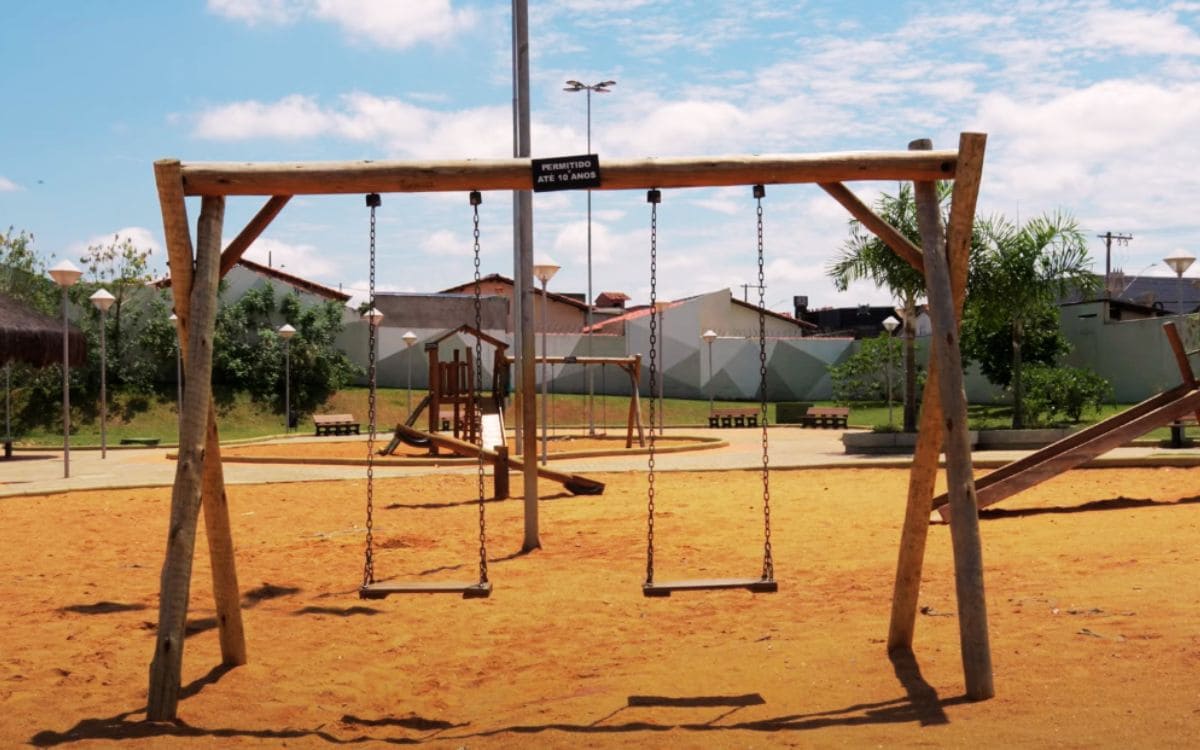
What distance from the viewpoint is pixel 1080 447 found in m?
10.5

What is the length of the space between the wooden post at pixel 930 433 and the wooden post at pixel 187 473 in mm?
3387

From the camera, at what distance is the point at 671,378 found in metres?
Result: 43.2

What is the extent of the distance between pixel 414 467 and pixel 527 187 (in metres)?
11.3

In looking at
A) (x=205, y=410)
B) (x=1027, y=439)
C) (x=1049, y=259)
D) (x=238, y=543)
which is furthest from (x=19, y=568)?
(x=1049, y=259)

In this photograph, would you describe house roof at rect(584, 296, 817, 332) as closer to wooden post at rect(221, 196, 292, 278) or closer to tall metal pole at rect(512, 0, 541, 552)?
tall metal pole at rect(512, 0, 541, 552)

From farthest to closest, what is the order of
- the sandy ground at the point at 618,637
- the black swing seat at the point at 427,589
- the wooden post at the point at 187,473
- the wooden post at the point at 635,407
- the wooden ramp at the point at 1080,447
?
the wooden post at the point at 635,407 < the wooden ramp at the point at 1080,447 < the black swing seat at the point at 427,589 < the wooden post at the point at 187,473 < the sandy ground at the point at 618,637

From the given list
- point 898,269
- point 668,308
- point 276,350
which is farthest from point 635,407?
point 668,308

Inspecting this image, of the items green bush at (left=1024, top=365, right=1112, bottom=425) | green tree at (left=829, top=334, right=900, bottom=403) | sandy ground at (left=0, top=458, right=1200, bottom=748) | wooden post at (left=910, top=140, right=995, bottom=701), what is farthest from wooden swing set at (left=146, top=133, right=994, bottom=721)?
green tree at (left=829, top=334, right=900, bottom=403)

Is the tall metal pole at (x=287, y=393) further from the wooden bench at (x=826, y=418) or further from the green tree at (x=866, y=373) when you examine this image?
the green tree at (x=866, y=373)

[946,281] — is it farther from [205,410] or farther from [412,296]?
[412,296]

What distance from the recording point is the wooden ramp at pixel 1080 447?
10.2 m

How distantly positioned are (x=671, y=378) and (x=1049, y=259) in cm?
2349

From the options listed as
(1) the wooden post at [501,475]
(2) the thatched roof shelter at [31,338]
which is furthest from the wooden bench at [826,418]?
(1) the wooden post at [501,475]

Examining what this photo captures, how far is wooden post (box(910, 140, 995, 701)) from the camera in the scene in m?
4.91
